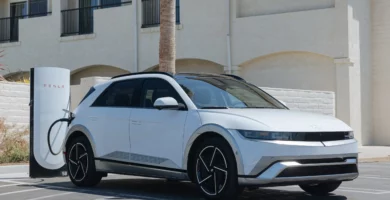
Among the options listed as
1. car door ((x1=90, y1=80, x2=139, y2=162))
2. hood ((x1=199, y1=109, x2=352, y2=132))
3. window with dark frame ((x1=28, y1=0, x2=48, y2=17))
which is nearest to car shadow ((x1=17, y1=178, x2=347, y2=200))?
car door ((x1=90, y1=80, x2=139, y2=162))

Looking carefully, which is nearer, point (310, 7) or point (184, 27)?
point (310, 7)

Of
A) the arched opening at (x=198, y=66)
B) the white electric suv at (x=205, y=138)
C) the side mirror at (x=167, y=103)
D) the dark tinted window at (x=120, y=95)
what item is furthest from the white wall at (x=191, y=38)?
the side mirror at (x=167, y=103)

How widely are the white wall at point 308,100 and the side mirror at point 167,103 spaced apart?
11.9 metres

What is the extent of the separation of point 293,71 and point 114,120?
1419 centimetres

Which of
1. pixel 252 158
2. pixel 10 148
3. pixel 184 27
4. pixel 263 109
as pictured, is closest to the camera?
pixel 252 158

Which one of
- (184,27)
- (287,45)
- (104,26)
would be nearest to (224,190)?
(287,45)

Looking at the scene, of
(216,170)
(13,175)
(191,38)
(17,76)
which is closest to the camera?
(216,170)

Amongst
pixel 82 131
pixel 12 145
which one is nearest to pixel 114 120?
pixel 82 131

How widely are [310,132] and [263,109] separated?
108 cm

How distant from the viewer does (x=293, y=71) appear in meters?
23.9

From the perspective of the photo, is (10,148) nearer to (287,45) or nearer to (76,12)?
(287,45)

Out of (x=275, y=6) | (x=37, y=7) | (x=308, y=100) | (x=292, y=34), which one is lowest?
(x=308, y=100)

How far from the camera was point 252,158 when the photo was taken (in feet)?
27.8

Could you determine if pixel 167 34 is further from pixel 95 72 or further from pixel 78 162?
pixel 95 72
